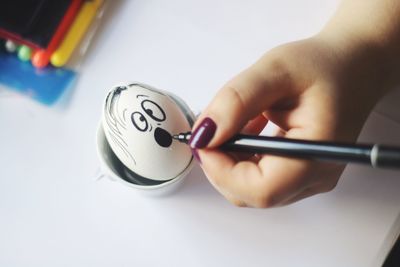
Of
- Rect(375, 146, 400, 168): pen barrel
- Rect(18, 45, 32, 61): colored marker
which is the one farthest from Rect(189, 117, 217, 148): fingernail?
Rect(18, 45, 32, 61): colored marker

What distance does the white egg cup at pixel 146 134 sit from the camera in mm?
388

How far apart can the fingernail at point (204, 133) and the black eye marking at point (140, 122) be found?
40mm

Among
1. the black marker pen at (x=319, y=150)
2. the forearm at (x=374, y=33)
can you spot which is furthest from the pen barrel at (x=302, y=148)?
the forearm at (x=374, y=33)

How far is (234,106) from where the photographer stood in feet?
1.18

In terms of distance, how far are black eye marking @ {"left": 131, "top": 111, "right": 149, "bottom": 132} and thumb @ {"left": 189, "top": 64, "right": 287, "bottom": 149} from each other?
4cm

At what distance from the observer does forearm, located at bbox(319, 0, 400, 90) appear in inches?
16.4

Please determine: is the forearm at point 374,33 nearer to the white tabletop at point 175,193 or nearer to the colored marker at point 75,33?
the white tabletop at point 175,193

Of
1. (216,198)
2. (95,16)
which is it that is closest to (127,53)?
(95,16)

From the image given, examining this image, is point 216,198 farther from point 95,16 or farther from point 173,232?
point 95,16

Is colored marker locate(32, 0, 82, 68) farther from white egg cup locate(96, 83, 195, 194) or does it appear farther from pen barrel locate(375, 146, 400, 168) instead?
pen barrel locate(375, 146, 400, 168)

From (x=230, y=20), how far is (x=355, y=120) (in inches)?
6.4

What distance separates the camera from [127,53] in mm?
488

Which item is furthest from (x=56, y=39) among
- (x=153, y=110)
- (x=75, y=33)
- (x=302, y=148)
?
(x=302, y=148)

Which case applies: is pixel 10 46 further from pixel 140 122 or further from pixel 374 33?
pixel 374 33
